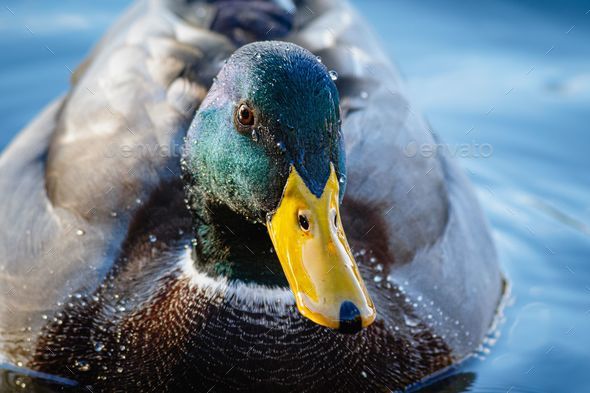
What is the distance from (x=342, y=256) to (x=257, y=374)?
92 cm

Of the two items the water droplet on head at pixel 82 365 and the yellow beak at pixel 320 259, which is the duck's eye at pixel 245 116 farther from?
the water droplet on head at pixel 82 365

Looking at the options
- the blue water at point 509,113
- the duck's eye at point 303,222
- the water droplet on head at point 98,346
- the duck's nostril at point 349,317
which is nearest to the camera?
the duck's nostril at point 349,317

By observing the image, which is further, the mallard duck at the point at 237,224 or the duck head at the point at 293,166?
the mallard duck at the point at 237,224

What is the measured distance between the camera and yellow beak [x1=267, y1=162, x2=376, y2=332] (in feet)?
11.3

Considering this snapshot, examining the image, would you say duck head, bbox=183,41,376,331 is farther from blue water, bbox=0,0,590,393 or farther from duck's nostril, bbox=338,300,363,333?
blue water, bbox=0,0,590,393

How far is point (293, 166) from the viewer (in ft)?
12.0

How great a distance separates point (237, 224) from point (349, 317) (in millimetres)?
818

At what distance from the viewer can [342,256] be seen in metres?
3.53

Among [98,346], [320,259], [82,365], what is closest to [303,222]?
[320,259]

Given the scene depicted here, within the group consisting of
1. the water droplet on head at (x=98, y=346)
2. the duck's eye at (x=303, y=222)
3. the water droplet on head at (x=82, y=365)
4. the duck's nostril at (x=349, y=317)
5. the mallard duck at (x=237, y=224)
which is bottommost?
the water droplet on head at (x=82, y=365)

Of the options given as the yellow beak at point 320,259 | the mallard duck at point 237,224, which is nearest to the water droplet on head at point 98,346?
the mallard duck at point 237,224

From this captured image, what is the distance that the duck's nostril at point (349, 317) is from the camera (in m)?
3.41

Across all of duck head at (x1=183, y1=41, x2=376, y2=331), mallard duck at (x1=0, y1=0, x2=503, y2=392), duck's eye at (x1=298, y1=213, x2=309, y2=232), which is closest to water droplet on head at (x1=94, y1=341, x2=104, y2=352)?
mallard duck at (x1=0, y1=0, x2=503, y2=392)

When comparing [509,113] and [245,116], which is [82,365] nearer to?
[245,116]
